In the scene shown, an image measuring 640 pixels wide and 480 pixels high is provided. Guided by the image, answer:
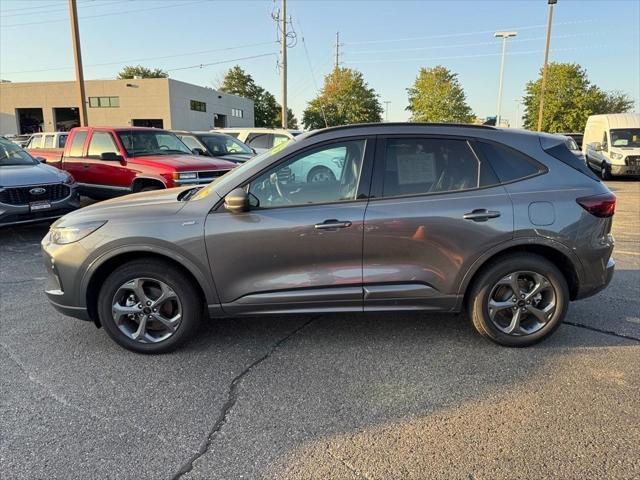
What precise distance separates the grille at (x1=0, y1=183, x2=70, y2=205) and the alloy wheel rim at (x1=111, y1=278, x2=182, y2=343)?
468 centimetres

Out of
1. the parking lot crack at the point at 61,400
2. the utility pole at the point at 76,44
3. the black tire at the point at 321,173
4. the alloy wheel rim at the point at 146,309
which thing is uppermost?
the utility pole at the point at 76,44

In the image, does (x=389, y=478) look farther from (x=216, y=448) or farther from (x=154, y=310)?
(x=154, y=310)

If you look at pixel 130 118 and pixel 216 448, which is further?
pixel 130 118

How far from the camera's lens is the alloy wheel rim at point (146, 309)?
145 inches

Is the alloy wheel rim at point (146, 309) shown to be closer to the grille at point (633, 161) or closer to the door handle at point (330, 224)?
the door handle at point (330, 224)

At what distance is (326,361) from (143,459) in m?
1.47

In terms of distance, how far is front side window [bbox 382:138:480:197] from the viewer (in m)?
3.64

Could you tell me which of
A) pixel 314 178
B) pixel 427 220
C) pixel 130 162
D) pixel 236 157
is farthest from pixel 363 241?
pixel 236 157

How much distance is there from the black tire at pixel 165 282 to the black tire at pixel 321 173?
1.22 meters

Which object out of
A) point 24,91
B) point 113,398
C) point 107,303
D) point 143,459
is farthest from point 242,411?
point 24,91

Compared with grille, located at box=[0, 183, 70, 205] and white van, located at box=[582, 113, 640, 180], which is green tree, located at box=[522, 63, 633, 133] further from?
grille, located at box=[0, 183, 70, 205]

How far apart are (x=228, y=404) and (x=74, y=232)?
5.93 feet

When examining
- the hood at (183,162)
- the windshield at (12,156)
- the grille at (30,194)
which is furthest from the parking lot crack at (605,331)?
the windshield at (12,156)

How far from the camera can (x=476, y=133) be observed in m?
3.79
